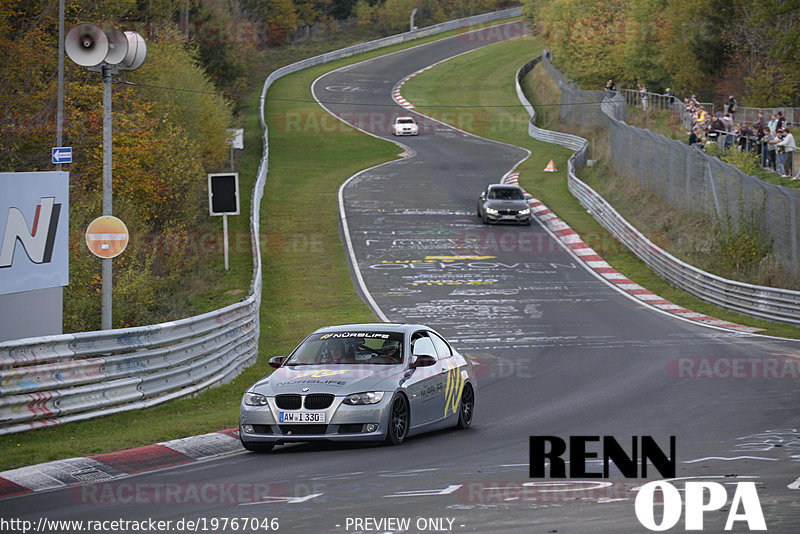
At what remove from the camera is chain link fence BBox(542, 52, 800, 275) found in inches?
1113

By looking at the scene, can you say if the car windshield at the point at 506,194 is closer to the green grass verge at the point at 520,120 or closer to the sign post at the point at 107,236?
the green grass verge at the point at 520,120

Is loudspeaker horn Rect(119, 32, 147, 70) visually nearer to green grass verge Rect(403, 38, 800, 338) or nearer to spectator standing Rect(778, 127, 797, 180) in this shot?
green grass verge Rect(403, 38, 800, 338)

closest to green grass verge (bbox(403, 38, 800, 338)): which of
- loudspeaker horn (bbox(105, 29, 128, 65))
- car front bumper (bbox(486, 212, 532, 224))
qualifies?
car front bumper (bbox(486, 212, 532, 224))

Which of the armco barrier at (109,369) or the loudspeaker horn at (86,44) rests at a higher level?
the loudspeaker horn at (86,44)

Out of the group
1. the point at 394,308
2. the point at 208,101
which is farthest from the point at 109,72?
the point at 208,101

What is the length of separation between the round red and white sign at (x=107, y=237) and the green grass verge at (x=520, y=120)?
16298 mm

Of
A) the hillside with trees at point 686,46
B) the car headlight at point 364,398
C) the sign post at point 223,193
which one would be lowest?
the car headlight at point 364,398

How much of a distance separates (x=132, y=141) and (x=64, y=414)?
25470 mm

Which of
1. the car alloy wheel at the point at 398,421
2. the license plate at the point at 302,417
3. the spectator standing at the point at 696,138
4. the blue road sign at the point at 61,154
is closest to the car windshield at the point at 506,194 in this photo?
the spectator standing at the point at 696,138

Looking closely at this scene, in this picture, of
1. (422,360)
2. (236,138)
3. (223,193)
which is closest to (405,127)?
(236,138)

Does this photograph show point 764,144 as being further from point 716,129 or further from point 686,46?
point 686,46

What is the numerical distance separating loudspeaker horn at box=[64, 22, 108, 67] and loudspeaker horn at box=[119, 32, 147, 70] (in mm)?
352

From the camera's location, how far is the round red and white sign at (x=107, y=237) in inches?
575

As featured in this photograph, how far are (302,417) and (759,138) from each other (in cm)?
2717
